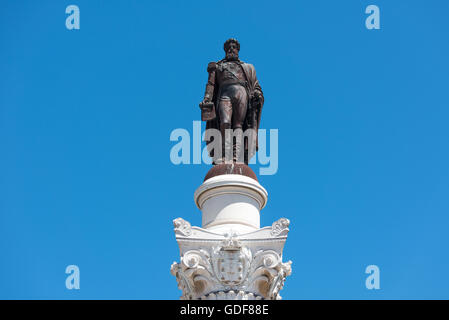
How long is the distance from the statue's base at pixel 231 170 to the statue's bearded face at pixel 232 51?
334cm

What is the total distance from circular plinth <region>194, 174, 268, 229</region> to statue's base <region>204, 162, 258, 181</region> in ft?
0.67

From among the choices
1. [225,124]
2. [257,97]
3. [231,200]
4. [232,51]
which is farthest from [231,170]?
[232,51]

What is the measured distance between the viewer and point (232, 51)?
1881cm

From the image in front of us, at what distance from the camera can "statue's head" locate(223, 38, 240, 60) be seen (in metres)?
18.8

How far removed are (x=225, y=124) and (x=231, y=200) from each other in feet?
8.19

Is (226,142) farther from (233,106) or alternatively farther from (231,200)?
(231,200)

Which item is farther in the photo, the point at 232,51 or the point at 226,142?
the point at 232,51

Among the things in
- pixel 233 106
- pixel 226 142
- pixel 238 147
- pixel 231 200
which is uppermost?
pixel 233 106

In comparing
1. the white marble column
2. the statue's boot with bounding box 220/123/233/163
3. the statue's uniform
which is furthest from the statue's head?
the white marble column

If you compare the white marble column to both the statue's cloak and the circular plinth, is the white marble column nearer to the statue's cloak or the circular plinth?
the circular plinth

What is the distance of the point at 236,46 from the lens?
19.0 m
